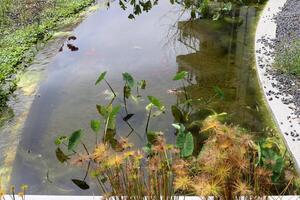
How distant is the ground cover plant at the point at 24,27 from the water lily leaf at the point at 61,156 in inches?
38.5

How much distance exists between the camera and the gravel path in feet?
12.6

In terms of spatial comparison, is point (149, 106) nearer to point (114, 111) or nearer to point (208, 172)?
point (114, 111)

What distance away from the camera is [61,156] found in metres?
3.51

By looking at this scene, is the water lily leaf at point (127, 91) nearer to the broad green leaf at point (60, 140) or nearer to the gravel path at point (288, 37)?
the broad green leaf at point (60, 140)

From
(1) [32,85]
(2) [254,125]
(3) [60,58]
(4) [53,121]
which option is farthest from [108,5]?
(2) [254,125]

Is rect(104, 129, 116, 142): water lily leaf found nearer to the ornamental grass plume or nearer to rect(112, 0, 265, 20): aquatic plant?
the ornamental grass plume

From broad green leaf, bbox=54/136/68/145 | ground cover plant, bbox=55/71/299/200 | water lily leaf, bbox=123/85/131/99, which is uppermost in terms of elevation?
ground cover plant, bbox=55/71/299/200

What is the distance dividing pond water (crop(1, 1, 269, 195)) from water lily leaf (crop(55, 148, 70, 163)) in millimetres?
43

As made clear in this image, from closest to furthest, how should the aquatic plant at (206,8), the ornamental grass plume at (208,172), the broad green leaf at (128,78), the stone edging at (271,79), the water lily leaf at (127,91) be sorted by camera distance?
1. the ornamental grass plume at (208,172)
2. the stone edging at (271,79)
3. the broad green leaf at (128,78)
4. the water lily leaf at (127,91)
5. the aquatic plant at (206,8)

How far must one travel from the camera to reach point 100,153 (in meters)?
2.04

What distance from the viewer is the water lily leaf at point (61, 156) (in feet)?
11.4

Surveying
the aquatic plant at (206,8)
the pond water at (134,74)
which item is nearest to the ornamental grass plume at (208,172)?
the pond water at (134,74)

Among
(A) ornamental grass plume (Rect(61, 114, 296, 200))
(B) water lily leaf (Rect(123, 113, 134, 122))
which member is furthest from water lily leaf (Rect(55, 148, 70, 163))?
(A) ornamental grass plume (Rect(61, 114, 296, 200))

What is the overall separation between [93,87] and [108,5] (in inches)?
96.7
